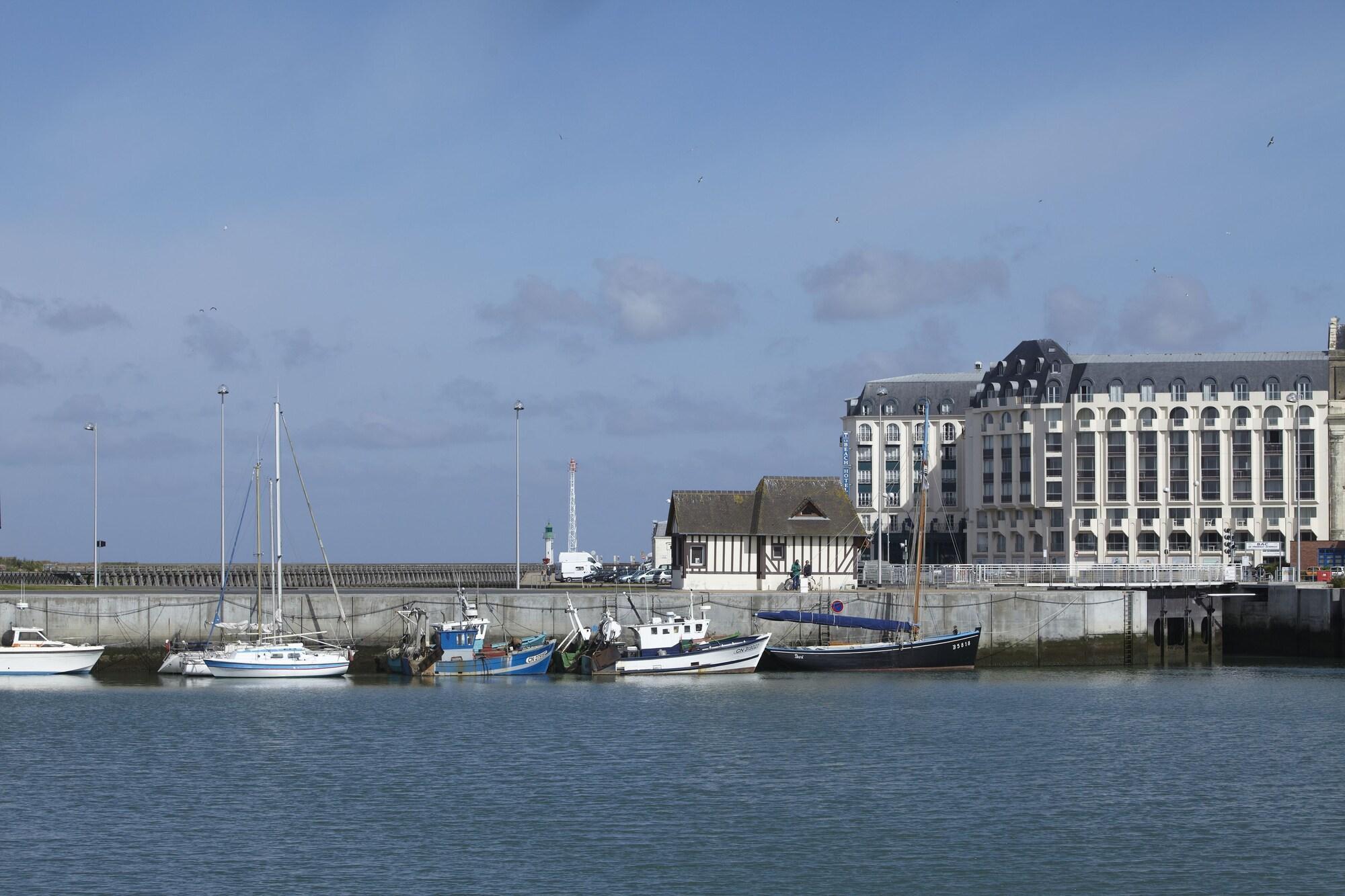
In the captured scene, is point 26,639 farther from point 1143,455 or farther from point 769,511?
point 1143,455

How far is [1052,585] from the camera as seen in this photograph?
2862 inches

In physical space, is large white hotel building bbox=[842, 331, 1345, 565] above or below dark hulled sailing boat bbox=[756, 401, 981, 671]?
above

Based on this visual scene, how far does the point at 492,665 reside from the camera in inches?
2594

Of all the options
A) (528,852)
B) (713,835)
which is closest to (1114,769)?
(713,835)

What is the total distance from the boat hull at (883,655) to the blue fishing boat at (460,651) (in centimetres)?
1020

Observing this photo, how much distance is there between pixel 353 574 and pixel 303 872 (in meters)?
68.0

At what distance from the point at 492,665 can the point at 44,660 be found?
17595 mm

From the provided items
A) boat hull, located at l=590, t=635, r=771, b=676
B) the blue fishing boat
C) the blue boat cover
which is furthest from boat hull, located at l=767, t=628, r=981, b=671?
the blue fishing boat

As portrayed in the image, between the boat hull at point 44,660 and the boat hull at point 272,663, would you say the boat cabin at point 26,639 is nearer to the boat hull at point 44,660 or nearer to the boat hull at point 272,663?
the boat hull at point 44,660

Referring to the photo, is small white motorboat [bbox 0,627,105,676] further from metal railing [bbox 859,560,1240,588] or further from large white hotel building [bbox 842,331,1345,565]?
large white hotel building [bbox 842,331,1345,565]

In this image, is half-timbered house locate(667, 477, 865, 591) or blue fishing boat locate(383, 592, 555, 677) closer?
blue fishing boat locate(383, 592, 555, 677)

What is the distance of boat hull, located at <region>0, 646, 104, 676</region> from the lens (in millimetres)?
62438

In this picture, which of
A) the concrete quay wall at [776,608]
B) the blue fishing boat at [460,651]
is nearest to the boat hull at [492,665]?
the blue fishing boat at [460,651]

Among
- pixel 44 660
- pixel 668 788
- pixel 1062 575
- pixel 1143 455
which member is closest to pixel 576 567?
pixel 1143 455
